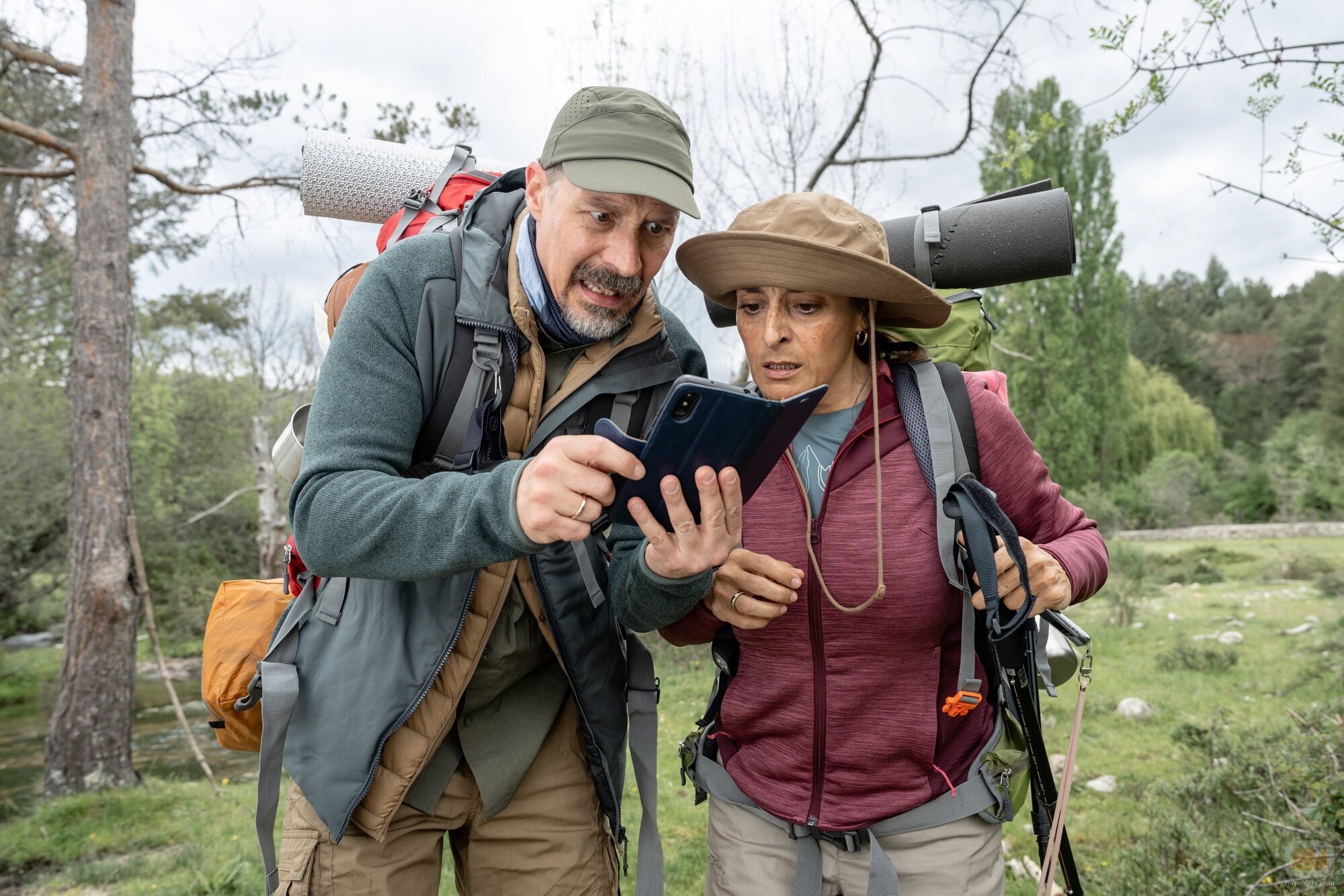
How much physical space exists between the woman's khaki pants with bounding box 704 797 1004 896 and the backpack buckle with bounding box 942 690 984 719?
26 cm

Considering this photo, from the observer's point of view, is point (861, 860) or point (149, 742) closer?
point (861, 860)

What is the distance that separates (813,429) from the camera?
2211 millimetres

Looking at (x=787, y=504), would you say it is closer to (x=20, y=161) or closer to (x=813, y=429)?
(x=813, y=429)

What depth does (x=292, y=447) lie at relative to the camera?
88.2 inches

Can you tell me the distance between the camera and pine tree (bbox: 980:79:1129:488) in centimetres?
2908

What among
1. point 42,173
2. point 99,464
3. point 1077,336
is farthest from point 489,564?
point 1077,336

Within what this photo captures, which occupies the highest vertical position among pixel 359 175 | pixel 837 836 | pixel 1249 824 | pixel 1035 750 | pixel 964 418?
pixel 359 175

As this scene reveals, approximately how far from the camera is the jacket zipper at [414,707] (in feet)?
6.42

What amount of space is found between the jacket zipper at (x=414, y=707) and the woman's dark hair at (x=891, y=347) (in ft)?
3.56

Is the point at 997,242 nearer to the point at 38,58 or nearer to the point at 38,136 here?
the point at 38,136

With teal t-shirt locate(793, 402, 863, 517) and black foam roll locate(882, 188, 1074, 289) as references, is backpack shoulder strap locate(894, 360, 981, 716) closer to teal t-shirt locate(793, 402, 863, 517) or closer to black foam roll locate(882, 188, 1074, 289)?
teal t-shirt locate(793, 402, 863, 517)

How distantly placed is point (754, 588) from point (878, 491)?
358mm

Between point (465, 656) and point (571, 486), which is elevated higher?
point (571, 486)

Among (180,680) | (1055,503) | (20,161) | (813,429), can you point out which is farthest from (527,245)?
(180,680)
